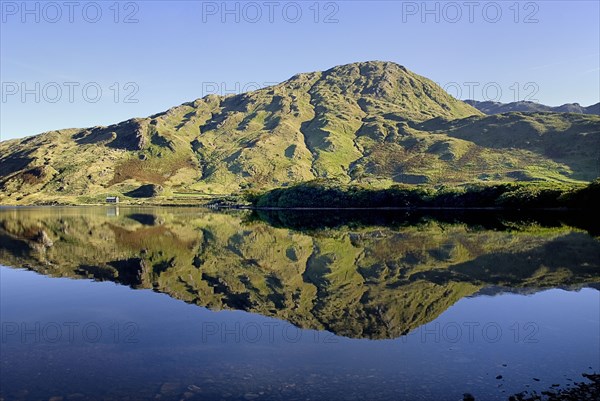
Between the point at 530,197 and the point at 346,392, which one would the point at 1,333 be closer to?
the point at 346,392

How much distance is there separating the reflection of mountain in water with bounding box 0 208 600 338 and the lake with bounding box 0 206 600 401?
0.93ft

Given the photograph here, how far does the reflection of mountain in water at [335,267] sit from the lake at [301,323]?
0.93ft

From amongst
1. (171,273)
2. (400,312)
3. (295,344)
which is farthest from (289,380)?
(171,273)

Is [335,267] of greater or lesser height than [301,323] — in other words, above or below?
above

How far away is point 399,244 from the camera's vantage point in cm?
7356

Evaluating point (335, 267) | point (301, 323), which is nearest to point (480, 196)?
point (335, 267)

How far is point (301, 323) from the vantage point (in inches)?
1255

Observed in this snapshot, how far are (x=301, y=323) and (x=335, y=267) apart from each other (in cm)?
2340

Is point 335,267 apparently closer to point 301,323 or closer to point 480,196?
point 301,323

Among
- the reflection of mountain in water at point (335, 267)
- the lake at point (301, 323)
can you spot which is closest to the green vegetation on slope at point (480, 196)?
the reflection of mountain in water at point (335, 267)

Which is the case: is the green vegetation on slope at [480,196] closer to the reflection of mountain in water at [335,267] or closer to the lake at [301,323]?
the reflection of mountain in water at [335,267]

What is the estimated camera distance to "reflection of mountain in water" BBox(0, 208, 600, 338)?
3638cm

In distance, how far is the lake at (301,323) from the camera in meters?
21.2

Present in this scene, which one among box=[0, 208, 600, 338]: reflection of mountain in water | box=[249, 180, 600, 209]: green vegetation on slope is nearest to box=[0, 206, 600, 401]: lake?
box=[0, 208, 600, 338]: reflection of mountain in water
